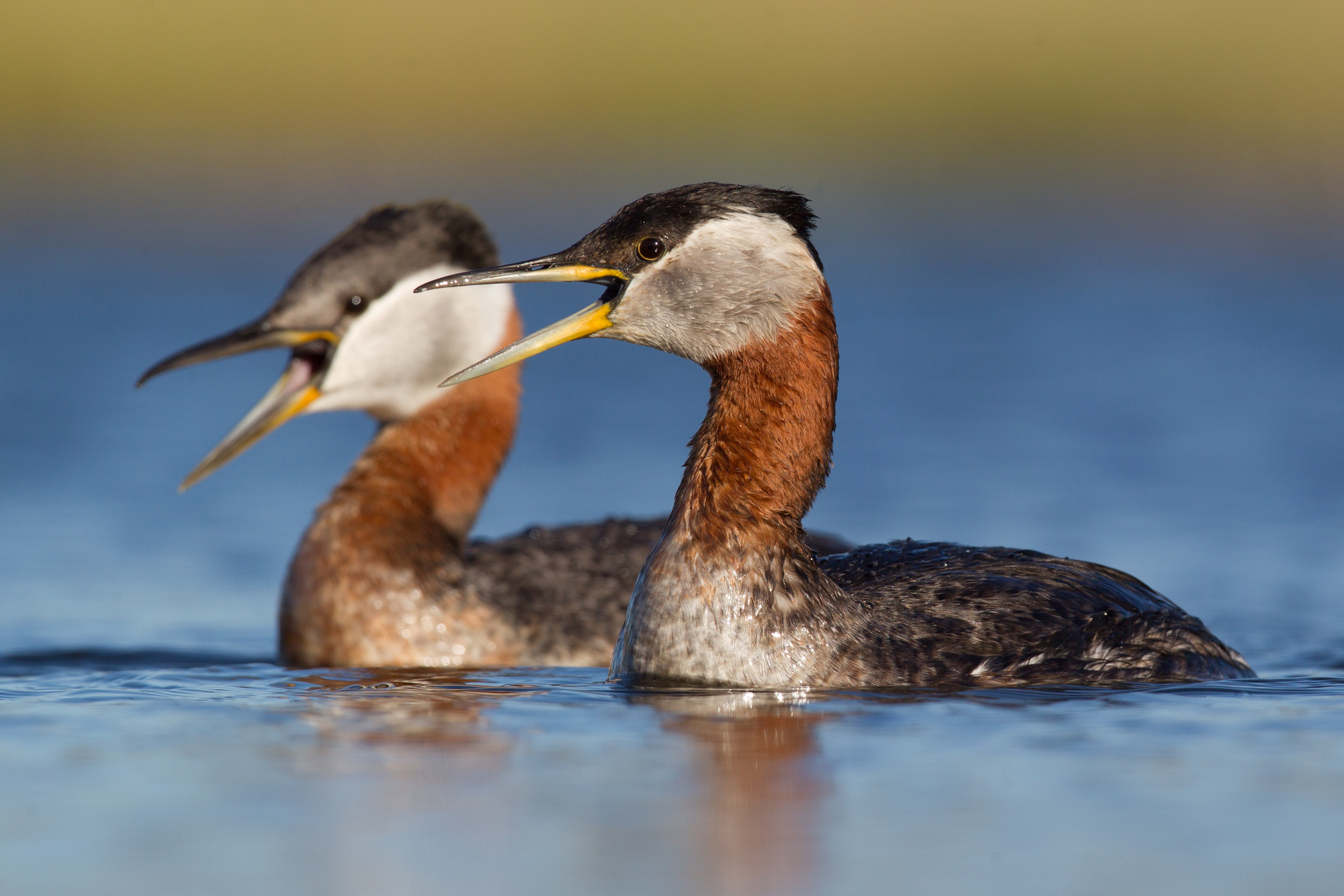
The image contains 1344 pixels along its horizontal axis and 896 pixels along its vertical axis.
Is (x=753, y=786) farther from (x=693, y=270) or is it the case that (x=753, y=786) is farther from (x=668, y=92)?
(x=668, y=92)

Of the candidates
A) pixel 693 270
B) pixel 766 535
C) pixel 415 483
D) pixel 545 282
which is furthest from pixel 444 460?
pixel 766 535

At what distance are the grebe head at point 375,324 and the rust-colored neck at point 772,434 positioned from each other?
2.93 m

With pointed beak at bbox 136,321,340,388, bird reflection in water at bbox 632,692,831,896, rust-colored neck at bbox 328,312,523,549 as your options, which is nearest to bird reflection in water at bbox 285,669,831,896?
bird reflection in water at bbox 632,692,831,896

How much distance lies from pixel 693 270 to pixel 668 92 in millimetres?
25034

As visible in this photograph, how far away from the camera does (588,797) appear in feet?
19.1

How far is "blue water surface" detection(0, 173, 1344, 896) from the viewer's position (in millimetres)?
5352

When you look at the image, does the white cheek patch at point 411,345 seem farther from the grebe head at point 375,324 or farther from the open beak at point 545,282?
the open beak at point 545,282

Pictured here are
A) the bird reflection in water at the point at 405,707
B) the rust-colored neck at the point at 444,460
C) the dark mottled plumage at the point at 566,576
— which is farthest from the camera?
the rust-colored neck at the point at 444,460

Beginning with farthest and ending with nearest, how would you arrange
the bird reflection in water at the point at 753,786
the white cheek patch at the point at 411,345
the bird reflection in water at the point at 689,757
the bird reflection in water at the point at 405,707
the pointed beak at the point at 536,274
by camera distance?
the white cheek patch at the point at 411,345 → the pointed beak at the point at 536,274 → the bird reflection in water at the point at 405,707 → the bird reflection in water at the point at 689,757 → the bird reflection in water at the point at 753,786

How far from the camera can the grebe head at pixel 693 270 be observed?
7.56m

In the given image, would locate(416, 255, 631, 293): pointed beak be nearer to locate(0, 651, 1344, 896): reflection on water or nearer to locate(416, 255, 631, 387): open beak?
locate(416, 255, 631, 387): open beak

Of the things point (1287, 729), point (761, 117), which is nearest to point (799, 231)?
point (1287, 729)

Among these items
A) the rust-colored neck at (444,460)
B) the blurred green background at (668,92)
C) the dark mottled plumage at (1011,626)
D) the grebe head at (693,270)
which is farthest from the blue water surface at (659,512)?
the blurred green background at (668,92)

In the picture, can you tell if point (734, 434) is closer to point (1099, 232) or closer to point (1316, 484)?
point (1316, 484)
